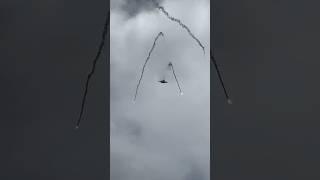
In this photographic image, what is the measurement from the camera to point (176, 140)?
75.4 ft

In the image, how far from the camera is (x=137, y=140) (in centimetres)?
2231
